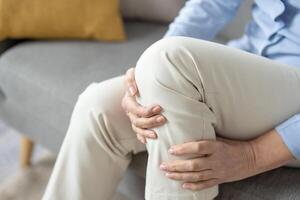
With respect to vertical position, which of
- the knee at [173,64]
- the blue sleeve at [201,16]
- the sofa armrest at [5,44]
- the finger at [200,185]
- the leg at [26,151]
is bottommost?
the leg at [26,151]

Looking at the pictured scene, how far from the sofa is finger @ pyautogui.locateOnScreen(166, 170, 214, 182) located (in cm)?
18

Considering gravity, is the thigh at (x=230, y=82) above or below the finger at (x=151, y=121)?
above

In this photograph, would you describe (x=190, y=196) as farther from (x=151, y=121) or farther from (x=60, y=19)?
(x=60, y=19)

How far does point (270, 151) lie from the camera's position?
2.57 feet

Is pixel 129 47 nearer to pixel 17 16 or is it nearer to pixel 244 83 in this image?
pixel 17 16

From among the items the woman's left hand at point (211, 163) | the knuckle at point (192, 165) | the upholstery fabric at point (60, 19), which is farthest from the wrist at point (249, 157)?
the upholstery fabric at point (60, 19)

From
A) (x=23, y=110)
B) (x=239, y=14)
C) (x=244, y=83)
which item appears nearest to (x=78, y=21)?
(x=23, y=110)

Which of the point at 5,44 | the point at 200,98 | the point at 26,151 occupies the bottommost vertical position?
the point at 26,151

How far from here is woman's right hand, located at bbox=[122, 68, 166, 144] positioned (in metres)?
0.74

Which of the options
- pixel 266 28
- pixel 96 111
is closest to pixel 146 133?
pixel 96 111

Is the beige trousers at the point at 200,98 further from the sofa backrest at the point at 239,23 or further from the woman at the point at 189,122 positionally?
the sofa backrest at the point at 239,23

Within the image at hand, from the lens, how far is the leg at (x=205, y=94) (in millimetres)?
725

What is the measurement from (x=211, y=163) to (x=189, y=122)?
3.6 inches

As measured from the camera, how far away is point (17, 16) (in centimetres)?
121
